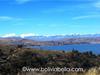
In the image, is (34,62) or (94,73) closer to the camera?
(94,73)

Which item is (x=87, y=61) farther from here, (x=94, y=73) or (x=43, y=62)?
(x=94, y=73)

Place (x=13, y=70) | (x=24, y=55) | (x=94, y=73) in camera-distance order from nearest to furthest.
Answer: (x=94, y=73), (x=13, y=70), (x=24, y=55)

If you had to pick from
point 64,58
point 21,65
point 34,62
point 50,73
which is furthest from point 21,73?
point 64,58

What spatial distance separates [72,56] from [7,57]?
19.4ft

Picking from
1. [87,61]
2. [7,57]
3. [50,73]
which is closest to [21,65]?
[7,57]

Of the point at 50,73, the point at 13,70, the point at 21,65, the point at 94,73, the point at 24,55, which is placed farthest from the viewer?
the point at 24,55

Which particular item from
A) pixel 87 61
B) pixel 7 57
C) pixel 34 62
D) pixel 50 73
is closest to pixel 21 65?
pixel 34 62

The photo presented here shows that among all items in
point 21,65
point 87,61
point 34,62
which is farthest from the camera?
point 87,61

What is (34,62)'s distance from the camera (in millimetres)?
20312

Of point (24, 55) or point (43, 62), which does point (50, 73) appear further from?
point (24, 55)

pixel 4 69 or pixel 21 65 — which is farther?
pixel 21 65

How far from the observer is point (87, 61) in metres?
23.4

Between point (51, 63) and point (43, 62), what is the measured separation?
571mm

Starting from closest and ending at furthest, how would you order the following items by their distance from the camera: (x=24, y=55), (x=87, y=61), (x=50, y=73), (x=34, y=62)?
(x=50, y=73) → (x=34, y=62) → (x=24, y=55) → (x=87, y=61)
